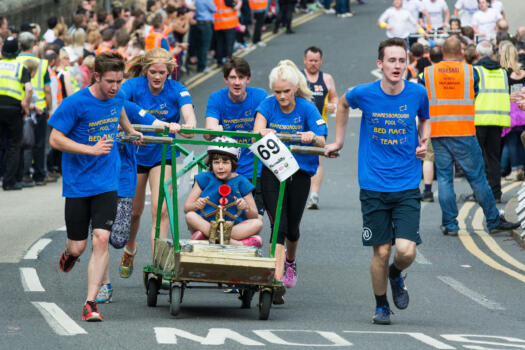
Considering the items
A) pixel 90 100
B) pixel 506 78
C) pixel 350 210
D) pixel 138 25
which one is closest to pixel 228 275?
pixel 90 100

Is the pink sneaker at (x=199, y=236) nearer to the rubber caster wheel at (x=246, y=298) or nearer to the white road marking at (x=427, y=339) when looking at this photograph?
the rubber caster wheel at (x=246, y=298)

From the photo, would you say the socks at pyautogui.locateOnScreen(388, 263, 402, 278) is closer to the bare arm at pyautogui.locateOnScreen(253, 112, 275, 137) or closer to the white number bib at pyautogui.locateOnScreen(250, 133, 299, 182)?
the white number bib at pyautogui.locateOnScreen(250, 133, 299, 182)

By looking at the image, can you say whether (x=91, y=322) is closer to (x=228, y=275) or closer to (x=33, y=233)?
(x=228, y=275)

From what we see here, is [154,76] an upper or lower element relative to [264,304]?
upper

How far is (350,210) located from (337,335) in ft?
26.9

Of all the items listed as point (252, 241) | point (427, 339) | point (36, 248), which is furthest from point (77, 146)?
point (36, 248)

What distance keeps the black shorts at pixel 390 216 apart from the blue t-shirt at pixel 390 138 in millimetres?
66

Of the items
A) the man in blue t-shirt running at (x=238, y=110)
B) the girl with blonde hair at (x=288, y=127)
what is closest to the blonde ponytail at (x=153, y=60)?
the man in blue t-shirt running at (x=238, y=110)

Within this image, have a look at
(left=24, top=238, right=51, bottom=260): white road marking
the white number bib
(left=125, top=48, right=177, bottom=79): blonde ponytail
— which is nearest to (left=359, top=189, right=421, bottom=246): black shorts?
the white number bib

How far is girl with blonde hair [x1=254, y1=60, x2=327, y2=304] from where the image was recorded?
1004 centimetres

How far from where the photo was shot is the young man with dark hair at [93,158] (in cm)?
898

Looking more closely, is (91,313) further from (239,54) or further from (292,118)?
(239,54)

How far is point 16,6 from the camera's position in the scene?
28859 mm

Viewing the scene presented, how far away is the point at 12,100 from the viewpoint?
18172mm
